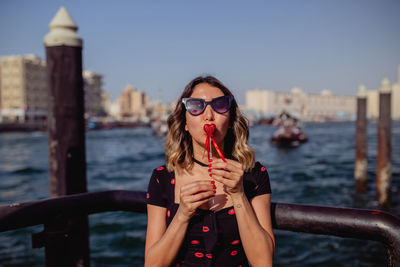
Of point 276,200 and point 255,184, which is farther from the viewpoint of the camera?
point 276,200

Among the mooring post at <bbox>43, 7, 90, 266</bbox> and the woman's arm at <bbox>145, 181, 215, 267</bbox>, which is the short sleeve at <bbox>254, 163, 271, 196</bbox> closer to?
the woman's arm at <bbox>145, 181, 215, 267</bbox>

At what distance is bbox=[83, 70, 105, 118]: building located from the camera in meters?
121

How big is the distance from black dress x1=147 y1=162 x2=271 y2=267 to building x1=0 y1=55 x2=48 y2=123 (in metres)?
98.5

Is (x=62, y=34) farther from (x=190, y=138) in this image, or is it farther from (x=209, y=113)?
(x=209, y=113)

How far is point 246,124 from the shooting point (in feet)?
6.28

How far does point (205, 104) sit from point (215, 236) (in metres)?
0.63

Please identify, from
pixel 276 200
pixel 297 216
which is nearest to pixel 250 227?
pixel 297 216

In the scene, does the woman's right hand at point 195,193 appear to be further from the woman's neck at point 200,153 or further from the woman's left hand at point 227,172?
the woman's neck at point 200,153

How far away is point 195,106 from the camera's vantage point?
5.70ft

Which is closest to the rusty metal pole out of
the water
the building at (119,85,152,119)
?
the water

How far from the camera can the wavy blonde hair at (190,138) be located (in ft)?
5.90

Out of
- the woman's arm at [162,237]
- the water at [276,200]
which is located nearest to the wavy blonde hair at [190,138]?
the woman's arm at [162,237]

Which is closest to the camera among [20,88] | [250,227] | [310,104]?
[250,227]

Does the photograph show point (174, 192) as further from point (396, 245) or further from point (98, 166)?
point (98, 166)
